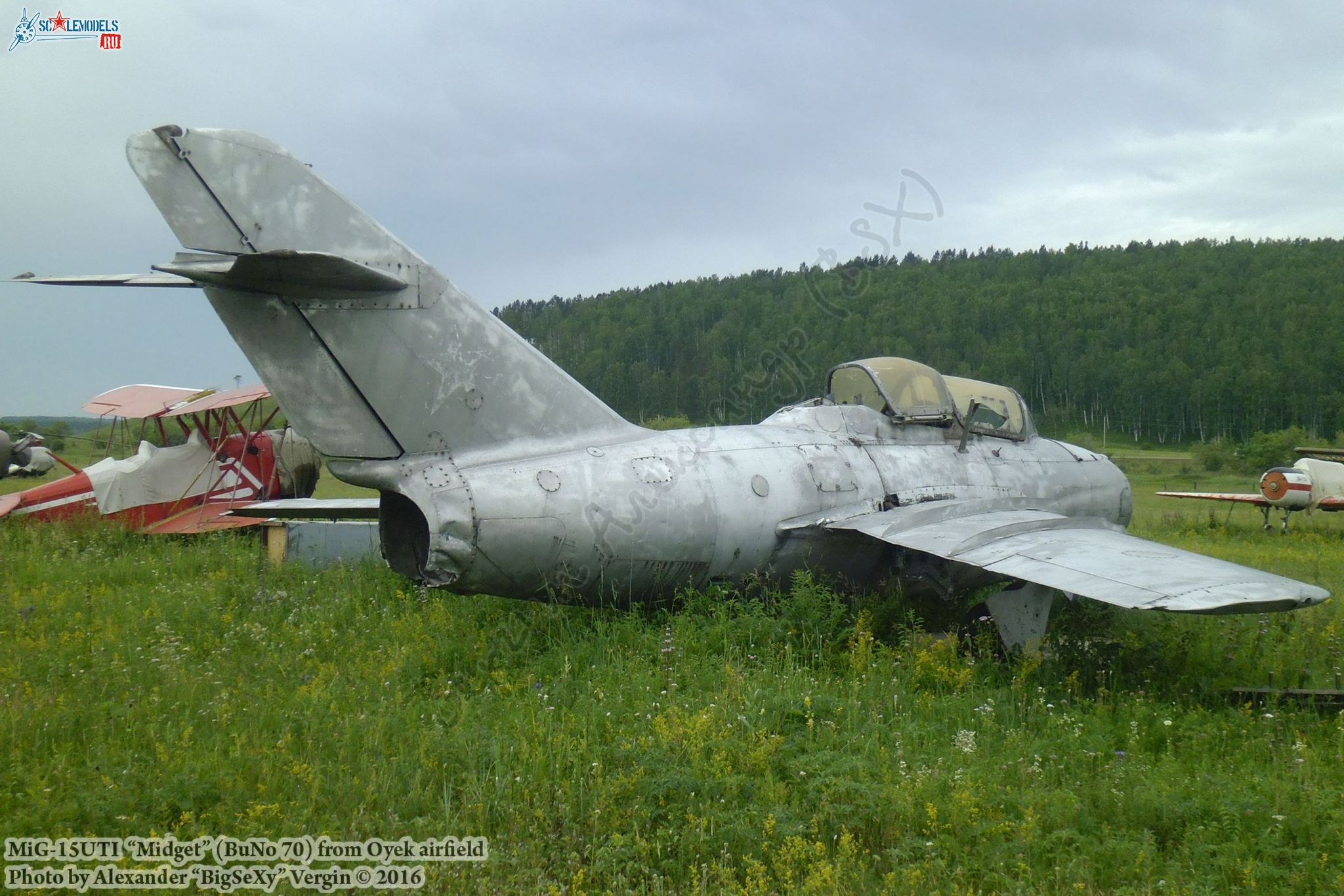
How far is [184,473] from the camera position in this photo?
1440cm

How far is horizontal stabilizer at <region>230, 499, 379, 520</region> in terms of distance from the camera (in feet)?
41.6

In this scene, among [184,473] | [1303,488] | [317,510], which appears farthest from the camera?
[1303,488]

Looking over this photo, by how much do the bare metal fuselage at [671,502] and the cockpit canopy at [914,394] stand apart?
200 mm

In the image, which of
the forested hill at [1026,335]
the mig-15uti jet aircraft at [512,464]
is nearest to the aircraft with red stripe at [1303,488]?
the forested hill at [1026,335]

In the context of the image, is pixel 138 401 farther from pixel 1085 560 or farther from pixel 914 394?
pixel 1085 560

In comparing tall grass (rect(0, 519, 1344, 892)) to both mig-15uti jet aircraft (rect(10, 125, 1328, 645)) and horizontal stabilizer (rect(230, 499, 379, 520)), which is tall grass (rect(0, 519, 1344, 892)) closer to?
mig-15uti jet aircraft (rect(10, 125, 1328, 645))

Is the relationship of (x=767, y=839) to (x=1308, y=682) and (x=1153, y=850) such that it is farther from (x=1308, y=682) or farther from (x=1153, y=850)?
(x=1308, y=682)

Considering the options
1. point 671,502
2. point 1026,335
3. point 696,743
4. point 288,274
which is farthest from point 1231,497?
point 1026,335

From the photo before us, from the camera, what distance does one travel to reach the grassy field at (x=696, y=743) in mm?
3863

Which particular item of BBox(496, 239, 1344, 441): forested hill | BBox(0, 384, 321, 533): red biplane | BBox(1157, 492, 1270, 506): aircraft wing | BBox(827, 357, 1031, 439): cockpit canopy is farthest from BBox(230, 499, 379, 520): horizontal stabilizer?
BBox(1157, 492, 1270, 506): aircraft wing

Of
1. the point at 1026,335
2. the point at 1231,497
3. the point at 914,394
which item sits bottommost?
the point at 1231,497

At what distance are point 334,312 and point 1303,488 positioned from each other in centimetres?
2093

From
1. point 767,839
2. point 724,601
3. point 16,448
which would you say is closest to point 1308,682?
point 724,601

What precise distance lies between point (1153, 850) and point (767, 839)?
1727 mm
